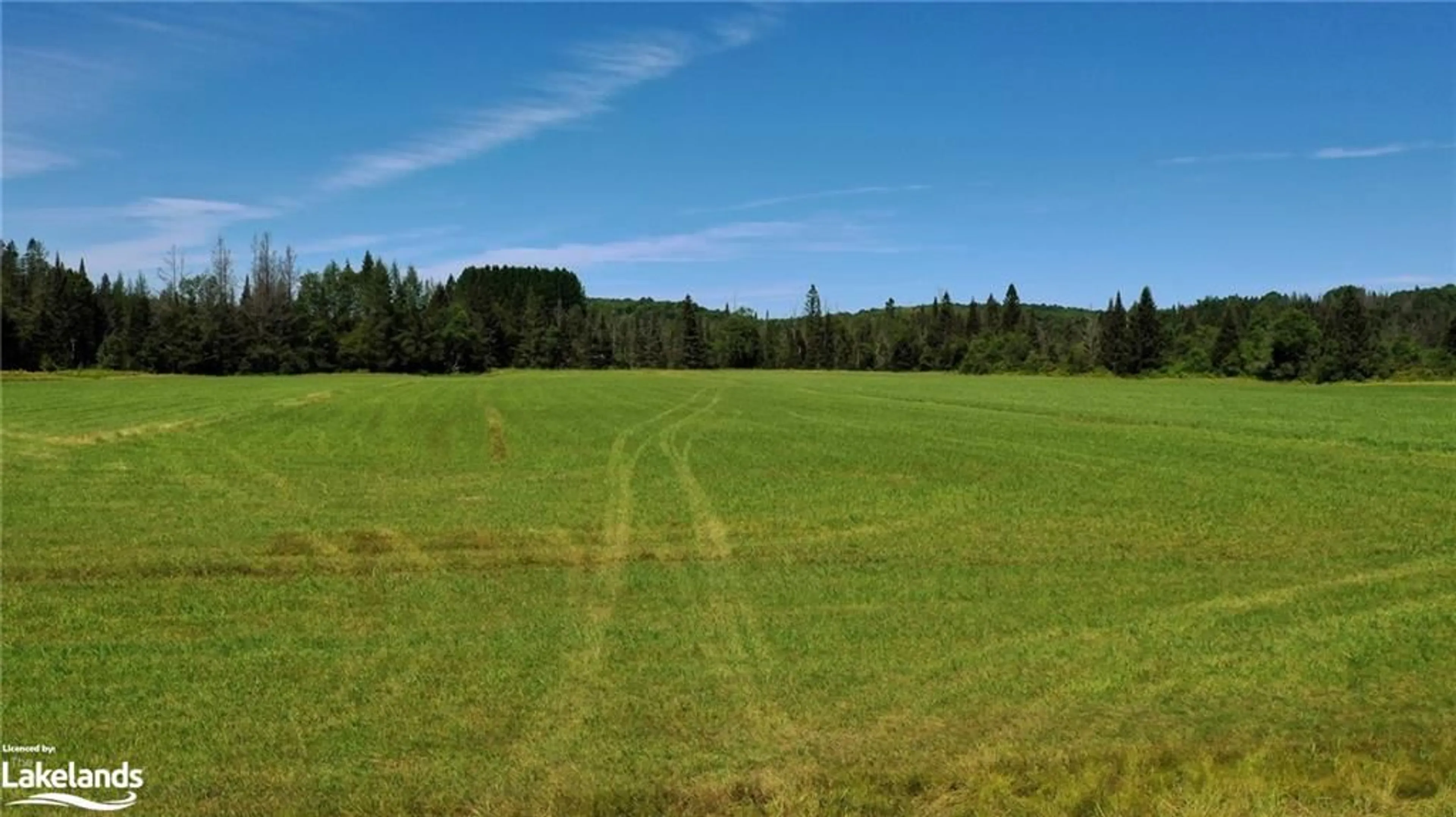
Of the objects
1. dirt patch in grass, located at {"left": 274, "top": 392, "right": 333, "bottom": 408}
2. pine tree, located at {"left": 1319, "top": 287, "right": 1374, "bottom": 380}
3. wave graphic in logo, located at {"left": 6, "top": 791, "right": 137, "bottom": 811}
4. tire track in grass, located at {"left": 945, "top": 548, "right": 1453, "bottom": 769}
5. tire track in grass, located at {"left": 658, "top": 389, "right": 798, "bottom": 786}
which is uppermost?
pine tree, located at {"left": 1319, "top": 287, "right": 1374, "bottom": 380}

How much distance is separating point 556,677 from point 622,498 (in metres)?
11.0

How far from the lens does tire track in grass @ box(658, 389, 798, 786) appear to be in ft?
23.4

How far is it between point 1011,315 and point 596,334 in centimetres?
6708

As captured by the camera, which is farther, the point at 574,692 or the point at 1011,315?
the point at 1011,315

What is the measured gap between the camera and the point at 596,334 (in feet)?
510

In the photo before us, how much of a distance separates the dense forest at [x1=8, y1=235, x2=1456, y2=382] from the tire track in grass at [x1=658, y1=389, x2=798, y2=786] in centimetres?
10667

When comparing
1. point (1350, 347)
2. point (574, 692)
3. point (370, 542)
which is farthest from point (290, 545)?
point (1350, 347)

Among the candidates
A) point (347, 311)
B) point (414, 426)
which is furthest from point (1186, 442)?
point (347, 311)

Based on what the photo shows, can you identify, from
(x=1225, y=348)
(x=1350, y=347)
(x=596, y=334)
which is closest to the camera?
(x=1350, y=347)

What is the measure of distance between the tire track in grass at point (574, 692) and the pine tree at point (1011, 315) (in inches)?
6084

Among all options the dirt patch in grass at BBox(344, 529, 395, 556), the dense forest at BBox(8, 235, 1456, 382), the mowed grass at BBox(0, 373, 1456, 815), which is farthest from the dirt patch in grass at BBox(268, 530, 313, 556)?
the dense forest at BBox(8, 235, 1456, 382)

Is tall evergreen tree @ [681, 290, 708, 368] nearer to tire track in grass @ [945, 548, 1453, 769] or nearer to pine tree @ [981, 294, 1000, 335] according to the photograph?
Result: pine tree @ [981, 294, 1000, 335]

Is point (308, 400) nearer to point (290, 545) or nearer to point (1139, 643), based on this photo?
point (290, 545)

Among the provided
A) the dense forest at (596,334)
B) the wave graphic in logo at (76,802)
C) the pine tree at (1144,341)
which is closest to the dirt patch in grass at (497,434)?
the wave graphic in logo at (76,802)
